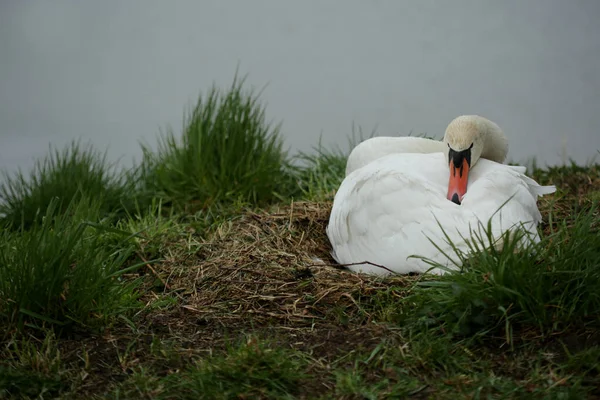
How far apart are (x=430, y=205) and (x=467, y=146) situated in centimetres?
76

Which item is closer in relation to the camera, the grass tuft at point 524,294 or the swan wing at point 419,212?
the grass tuft at point 524,294

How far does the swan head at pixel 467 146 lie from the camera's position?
4.54 m

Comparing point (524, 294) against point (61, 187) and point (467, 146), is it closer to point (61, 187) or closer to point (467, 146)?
point (467, 146)

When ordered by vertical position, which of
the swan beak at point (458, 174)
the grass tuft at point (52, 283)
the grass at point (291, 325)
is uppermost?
the swan beak at point (458, 174)

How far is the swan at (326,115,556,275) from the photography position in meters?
4.07

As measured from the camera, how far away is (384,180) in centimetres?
454

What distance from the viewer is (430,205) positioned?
4.23m

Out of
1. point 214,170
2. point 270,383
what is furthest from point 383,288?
point 214,170

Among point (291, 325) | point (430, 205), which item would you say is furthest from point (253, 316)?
point (430, 205)

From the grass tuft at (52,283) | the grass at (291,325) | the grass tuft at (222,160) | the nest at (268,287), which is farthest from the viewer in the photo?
the grass tuft at (222,160)

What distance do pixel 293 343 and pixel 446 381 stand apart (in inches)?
33.0

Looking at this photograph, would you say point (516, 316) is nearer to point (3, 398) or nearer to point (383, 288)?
point (383, 288)

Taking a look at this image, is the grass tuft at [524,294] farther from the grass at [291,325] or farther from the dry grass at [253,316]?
the dry grass at [253,316]

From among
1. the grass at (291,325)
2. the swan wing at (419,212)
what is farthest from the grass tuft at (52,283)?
the swan wing at (419,212)
